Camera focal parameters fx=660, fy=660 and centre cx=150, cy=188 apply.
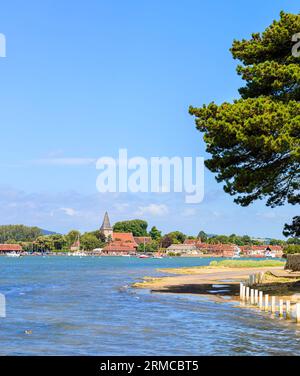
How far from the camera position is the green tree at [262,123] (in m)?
38.2

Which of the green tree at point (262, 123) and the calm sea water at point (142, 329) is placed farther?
the green tree at point (262, 123)

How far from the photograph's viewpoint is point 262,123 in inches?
1484

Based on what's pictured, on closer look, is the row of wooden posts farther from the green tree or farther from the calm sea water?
the green tree

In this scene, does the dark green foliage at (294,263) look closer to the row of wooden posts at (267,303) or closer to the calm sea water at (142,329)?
the calm sea water at (142,329)

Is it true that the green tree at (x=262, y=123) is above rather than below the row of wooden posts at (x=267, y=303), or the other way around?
above

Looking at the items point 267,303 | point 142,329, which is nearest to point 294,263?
point 267,303

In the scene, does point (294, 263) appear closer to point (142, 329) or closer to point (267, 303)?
point (267, 303)

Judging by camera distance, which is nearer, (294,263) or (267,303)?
(267,303)

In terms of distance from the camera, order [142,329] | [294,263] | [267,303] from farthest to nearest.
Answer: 1. [294,263]
2. [267,303]
3. [142,329]

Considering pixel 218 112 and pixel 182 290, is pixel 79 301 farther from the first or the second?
pixel 218 112

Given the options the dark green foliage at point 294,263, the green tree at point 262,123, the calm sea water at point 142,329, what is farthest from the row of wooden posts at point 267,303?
the dark green foliage at point 294,263

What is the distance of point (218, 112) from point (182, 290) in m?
23.0
